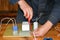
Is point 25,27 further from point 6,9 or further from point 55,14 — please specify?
point 6,9

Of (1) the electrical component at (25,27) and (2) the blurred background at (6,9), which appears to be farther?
(2) the blurred background at (6,9)

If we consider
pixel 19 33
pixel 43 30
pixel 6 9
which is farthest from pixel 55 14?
pixel 6 9

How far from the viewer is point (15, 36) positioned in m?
1.13

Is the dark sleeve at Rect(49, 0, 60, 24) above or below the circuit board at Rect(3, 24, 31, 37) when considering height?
above

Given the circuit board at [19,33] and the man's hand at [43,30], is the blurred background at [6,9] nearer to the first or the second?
the circuit board at [19,33]

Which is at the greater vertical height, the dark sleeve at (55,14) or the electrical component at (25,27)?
the dark sleeve at (55,14)

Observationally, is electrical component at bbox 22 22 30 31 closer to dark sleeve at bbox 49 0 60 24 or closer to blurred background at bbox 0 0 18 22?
dark sleeve at bbox 49 0 60 24

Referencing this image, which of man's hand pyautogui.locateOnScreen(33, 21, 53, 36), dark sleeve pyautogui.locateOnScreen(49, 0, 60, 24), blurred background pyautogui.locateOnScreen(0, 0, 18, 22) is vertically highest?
dark sleeve pyautogui.locateOnScreen(49, 0, 60, 24)

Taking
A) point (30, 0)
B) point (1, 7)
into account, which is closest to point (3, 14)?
point (1, 7)

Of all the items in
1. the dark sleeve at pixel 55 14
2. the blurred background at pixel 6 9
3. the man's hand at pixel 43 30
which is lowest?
the blurred background at pixel 6 9

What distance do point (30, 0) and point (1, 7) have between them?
4.64 feet

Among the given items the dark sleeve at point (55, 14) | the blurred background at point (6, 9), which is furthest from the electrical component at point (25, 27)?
the blurred background at point (6, 9)

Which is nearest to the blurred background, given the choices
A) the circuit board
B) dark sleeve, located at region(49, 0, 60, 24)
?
the circuit board

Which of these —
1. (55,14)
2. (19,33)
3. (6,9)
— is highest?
(55,14)
